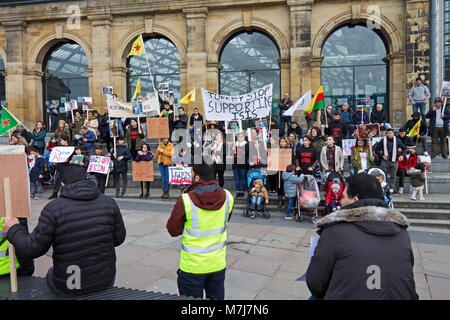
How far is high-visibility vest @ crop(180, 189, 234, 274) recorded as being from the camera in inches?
128

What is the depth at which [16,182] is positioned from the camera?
3.14 metres

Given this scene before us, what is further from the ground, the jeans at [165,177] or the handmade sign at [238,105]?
the handmade sign at [238,105]

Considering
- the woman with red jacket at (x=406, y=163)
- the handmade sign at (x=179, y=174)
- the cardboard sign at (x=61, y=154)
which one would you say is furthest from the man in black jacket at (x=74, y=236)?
the woman with red jacket at (x=406, y=163)

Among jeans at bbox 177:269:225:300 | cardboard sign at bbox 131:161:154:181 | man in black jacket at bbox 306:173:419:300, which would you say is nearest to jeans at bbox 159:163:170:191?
cardboard sign at bbox 131:161:154:181

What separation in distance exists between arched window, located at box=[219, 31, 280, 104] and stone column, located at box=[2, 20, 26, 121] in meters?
10.2

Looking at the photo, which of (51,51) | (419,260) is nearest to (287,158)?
(419,260)

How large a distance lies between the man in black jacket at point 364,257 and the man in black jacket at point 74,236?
1.69 metres

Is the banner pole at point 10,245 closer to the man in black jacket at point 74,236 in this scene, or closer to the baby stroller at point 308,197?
the man in black jacket at point 74,236

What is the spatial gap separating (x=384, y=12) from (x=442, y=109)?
218 inches

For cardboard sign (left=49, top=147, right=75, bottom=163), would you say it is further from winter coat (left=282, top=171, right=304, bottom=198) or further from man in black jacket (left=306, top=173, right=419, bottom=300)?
man in black jacket (left=306, top=173, right=419, bottom=300)

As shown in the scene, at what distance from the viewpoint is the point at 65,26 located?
59.6 feet

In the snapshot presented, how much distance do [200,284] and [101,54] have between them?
16.6 metres

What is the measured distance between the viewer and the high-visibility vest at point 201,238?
3.25 m

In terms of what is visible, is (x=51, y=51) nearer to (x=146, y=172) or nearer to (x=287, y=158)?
(x=146, y=172)
